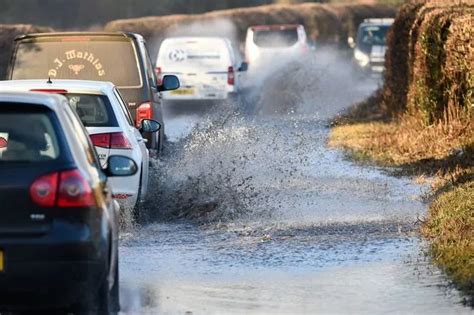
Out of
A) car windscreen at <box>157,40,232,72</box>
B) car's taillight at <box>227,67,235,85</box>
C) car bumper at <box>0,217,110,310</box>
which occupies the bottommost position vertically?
Answer: car's taillight at <box>227,67,235,85</box>

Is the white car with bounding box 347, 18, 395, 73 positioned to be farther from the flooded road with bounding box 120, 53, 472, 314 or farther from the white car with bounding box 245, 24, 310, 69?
the flooded road with bounding box 120, 53, 472, 314

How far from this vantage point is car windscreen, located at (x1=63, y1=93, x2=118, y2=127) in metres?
13.9

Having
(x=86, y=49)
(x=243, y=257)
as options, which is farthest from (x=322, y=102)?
(x=243, y=257)

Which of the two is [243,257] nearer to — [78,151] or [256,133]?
[78,151]

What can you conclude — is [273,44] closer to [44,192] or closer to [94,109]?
[94,109]

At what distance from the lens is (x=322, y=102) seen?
1433 inches

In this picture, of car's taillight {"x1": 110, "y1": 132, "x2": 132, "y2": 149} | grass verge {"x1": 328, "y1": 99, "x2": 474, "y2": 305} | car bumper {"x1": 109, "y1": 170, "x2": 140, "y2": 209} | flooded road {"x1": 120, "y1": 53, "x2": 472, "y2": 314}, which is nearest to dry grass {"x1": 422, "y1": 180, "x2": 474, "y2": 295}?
grass verge {"x1": 328, "y1": 99, "x2": 474, "y2": 305}

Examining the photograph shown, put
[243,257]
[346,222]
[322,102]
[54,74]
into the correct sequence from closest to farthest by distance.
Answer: [243,257] → [346,222] → [54,74] → [322,102]

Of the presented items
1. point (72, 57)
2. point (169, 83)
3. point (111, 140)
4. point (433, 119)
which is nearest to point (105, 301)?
point (111, 140)

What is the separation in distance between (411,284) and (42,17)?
46.9 metres

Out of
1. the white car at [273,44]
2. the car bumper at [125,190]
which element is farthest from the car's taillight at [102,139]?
the white car at [273,44]

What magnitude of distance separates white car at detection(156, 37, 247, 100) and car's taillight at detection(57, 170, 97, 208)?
2260 cm

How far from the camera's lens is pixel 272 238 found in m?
13.3

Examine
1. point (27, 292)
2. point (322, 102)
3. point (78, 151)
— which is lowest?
point (322, 102)
